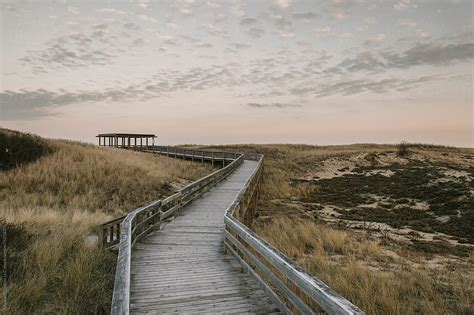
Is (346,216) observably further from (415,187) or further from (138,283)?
(138,283)

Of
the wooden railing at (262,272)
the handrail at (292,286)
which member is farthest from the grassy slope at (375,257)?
the handrail at (292,286)

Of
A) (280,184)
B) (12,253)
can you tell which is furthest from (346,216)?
(12,253)

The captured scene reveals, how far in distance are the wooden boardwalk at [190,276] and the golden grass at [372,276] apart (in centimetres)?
208

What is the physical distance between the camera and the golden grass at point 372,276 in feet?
21.2

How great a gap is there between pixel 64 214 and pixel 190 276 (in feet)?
27.0

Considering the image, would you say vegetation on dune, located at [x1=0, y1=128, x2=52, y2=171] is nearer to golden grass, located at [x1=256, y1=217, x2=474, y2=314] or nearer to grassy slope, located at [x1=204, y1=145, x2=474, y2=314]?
grassy slope, located at [x1=204, y1=145, x2=474, y2=314]

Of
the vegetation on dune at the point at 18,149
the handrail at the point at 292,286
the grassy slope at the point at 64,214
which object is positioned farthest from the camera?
the vegetation on dune at the point at 18,149

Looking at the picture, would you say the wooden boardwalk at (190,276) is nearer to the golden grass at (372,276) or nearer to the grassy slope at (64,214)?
the grassy slope at (64,214)

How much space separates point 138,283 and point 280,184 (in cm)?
2080

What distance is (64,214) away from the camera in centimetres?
1282

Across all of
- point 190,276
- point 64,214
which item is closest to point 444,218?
point 190,276

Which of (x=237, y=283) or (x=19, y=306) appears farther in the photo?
(x=237, y=283)

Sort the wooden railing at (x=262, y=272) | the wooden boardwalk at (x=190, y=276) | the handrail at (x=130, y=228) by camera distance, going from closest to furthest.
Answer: the wooden railing at (x=262, y=272) < the handrail at (x=130, y=228) < the wooden boardwalk at (x=190, y=276)

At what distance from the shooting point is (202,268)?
7156mm
